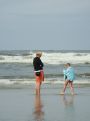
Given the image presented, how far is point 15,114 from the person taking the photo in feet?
41.5

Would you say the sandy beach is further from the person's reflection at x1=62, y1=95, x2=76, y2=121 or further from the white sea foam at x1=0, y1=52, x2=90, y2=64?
the white sea foam at x1=0, y1=52, x2=90, y2=64

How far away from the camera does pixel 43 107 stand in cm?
1417

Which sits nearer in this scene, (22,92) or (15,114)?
(15,114)

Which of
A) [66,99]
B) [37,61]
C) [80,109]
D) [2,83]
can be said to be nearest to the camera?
[80,109]

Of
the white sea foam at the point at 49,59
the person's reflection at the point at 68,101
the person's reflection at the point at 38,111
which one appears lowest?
the white sea foam at the point at 49,59

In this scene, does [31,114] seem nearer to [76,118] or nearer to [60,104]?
[76,118]

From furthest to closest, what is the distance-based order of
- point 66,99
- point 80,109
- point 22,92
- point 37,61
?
point 22,92 < point 37,61 < point 66,99 < point 80,109

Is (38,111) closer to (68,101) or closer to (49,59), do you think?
(68,101)

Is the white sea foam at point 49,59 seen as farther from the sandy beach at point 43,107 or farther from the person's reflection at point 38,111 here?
the person's reflection at point 38,111

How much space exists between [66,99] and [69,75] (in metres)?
2.30

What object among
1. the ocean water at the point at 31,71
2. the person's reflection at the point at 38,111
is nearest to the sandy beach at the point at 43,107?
the person's reflection at the point at 38,111

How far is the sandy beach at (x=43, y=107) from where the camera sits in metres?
12.1

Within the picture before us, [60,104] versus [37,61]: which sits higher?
[37,61]

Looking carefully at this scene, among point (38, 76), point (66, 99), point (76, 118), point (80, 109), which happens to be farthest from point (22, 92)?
point (76, 118)
